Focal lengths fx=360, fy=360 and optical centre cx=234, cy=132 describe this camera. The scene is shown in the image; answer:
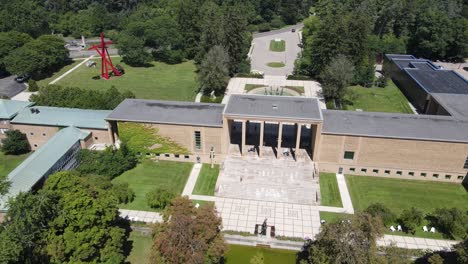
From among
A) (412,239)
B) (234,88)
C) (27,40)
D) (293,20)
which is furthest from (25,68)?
(293,20)

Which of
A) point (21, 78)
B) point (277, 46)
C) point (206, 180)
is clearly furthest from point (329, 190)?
point (277, 46)

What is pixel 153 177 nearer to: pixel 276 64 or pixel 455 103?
pixel 455 103

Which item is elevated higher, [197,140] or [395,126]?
[395,126]

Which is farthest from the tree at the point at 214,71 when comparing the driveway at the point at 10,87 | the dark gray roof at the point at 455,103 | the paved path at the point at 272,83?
the driveway at the point at 10,87

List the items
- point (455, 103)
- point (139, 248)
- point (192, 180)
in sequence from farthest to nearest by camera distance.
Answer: point (455, 103) < point (192, 180) < point (139, 248)

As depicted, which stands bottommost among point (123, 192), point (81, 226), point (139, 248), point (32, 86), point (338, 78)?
point (139, 248)

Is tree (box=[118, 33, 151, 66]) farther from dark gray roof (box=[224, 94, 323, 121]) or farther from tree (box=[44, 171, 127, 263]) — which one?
tree (box=[44, 171, 127, 263])

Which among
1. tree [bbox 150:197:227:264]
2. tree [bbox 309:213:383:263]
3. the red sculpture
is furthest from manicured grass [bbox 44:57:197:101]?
tree [bbox 309:213:383:263]
